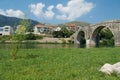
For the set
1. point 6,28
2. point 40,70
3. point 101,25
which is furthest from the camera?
point 6,28

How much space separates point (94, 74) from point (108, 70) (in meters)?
0.51

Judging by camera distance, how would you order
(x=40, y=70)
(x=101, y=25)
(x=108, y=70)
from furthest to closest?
(x=101, y=25)
(x=40, y=70)
(x=108, y=70)

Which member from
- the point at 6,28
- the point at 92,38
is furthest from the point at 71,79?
the point at 6,28

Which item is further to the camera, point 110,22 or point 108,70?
point 110,22

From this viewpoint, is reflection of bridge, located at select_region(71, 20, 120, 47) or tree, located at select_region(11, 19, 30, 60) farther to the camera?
reflection of bridge, located at select_region(71, 20, 120, 47)

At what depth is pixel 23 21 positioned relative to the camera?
1734 cm

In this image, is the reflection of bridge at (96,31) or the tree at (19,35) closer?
the tree at (19,35)

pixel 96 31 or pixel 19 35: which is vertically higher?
pixel 96 31

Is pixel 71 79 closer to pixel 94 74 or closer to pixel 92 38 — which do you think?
pixel 94 74

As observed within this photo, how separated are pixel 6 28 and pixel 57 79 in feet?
462

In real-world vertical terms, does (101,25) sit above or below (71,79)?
above

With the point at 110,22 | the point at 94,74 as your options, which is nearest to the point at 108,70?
the point at 94,74

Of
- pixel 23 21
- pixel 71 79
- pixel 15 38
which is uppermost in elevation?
pixel 23 21

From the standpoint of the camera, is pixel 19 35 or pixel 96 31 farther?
pixel 96 31
